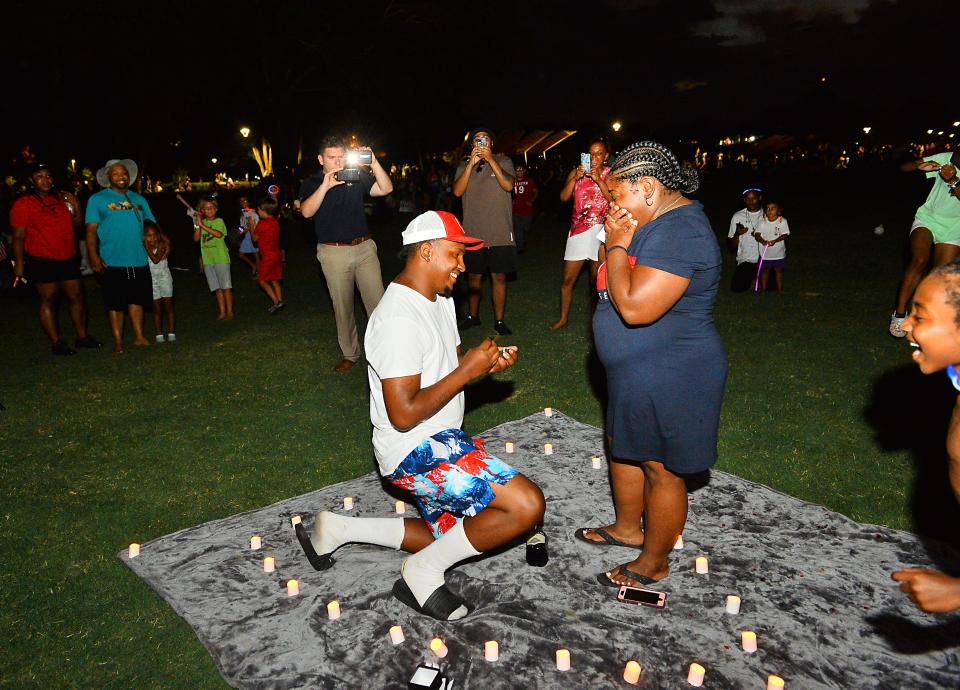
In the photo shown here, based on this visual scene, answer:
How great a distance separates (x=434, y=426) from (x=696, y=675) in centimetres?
161

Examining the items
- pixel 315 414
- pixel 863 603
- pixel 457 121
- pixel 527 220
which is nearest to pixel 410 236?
pixel 863 603

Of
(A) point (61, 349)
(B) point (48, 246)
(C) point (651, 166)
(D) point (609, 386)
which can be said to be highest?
(C) point (651, 166)

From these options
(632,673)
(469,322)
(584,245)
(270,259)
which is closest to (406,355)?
(632,673)

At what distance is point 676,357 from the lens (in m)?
3.30

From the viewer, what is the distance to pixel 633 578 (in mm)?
3732

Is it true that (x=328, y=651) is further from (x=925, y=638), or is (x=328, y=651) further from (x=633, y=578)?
(x=925, y=638)

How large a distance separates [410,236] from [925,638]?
9.98 feet

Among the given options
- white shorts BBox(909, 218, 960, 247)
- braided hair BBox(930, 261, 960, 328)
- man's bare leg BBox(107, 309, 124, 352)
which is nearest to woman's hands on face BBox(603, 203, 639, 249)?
braided hair BBox(930, 261, 960, 328)

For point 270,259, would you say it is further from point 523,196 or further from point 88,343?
point 523,196

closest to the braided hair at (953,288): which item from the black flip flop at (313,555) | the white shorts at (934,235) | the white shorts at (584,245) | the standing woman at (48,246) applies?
the black flip flop at (313,555)

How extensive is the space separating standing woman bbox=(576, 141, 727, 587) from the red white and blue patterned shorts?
0.69 metres

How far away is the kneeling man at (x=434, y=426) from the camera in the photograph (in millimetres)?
3342

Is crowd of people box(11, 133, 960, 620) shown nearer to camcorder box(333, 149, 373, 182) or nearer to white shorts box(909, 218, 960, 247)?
camcorder box(333, 149, 373, 182)

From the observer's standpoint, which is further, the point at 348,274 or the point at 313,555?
the point at 348,274
